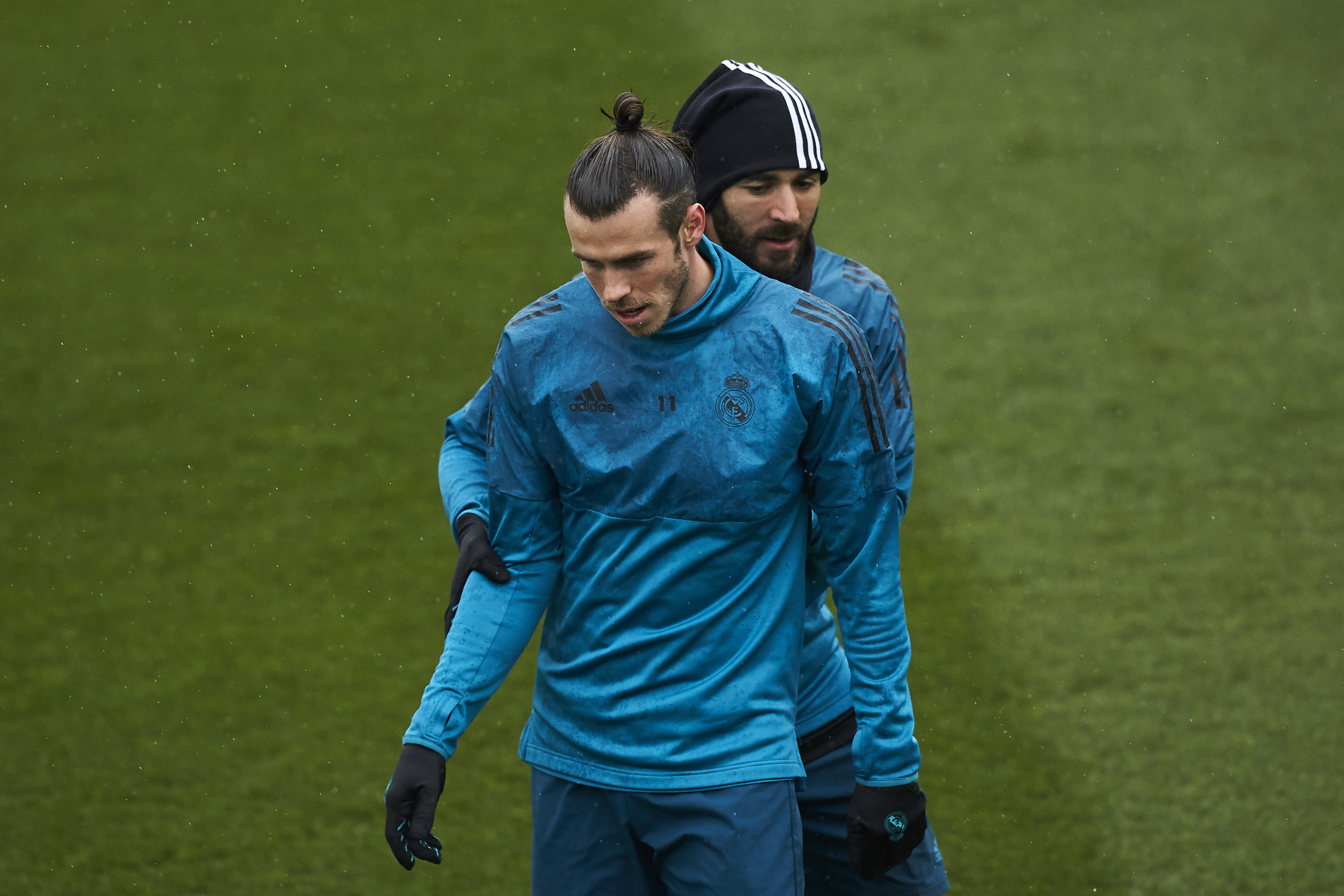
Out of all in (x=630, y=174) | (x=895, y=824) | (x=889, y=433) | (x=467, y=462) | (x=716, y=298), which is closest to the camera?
(x=630, y=174)

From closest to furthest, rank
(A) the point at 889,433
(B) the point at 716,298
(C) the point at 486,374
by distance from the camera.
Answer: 1. (B) the point at 716,298
2. (A) the point at 889,433
3. (C) the point at 486,374

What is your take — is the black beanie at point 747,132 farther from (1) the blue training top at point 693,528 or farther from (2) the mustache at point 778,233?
(1) the blue training top at point 693,528

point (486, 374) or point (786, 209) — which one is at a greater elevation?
point (786, 209)

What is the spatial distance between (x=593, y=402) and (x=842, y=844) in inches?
44.7

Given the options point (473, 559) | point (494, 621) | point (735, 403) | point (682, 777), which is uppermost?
point (735, 403)

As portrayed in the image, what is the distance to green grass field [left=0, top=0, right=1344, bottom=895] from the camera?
173 inches

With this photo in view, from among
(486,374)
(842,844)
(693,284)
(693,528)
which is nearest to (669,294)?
(693,284)

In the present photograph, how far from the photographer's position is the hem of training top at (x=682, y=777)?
7.98 feet

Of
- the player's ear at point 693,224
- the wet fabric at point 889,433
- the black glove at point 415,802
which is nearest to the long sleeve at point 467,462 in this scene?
the wet fabric at point 889,433

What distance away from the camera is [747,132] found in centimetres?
296

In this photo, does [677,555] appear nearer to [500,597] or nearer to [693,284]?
[500,597]

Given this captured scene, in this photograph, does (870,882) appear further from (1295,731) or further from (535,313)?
(1295,731)

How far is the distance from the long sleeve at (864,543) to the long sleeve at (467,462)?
0.68 meters

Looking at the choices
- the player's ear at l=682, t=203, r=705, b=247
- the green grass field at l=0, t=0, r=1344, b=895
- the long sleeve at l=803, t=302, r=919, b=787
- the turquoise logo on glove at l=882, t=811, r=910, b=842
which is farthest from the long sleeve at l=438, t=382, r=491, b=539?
the green grass field at l=0, t=0, r=1344, b=895
